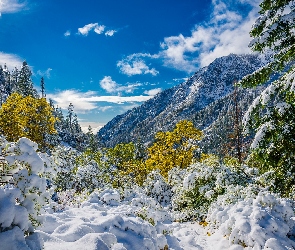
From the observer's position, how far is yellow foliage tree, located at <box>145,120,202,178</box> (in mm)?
21328

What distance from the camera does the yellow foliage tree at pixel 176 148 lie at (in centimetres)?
2133

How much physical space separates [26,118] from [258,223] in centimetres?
1594

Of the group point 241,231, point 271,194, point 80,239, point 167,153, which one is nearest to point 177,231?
point 241,231

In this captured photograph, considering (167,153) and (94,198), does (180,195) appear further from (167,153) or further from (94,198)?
(167,153)

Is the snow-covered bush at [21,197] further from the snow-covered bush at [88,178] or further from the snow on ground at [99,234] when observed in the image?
the snow-covered bush at [88,178]

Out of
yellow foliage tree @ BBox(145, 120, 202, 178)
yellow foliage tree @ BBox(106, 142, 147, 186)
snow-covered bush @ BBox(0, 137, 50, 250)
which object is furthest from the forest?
yellow foliage tree @ BBox(106, 142, 147, 186)

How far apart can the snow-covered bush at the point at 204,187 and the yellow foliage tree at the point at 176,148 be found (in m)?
7.33

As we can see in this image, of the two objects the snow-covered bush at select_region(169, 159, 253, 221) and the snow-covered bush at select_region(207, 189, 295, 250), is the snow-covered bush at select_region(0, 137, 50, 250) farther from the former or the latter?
the snow-covered bush at select_region(169, 159, 253, 221)

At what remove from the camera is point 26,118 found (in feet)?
57.5

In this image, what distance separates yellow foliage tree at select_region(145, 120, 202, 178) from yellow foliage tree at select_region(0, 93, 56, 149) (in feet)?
29.0

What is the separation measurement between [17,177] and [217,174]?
10057mm

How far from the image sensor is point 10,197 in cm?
299

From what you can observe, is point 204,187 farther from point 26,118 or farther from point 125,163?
point 26,118

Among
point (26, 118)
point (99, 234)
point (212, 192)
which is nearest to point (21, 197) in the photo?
point (99, 234)
